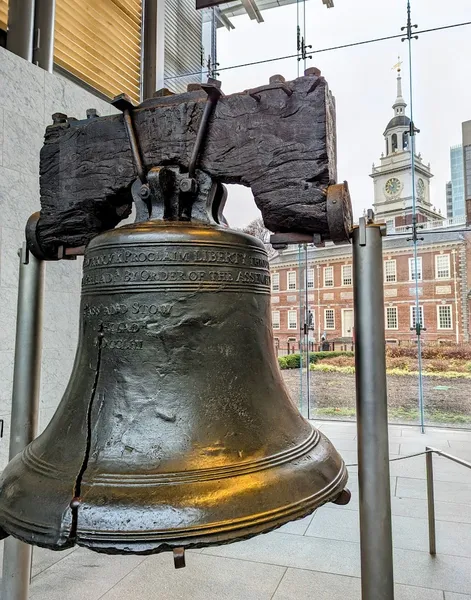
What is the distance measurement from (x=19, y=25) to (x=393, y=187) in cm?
527

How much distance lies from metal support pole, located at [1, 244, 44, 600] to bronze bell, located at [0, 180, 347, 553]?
1.77 feet

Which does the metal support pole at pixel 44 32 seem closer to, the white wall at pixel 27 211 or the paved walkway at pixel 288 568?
the white wall at pixel 27 211

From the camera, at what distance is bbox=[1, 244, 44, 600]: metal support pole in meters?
1.57

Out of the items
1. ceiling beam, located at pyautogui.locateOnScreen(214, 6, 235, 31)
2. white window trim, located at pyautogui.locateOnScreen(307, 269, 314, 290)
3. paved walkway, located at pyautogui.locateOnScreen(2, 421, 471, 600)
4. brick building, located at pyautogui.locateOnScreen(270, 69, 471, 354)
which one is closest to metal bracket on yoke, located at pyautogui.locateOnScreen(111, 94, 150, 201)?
paved walkway, located at pyautogui.locateOnScreen(2, 421, 471, 600)

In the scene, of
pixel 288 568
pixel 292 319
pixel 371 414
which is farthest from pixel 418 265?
pixel 371 414

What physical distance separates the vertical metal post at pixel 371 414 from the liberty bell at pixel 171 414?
5.4 inches

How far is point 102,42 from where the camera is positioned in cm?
331

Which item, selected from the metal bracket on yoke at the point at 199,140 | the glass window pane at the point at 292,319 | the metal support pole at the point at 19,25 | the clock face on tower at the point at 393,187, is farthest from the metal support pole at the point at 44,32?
the clock face on tower at the point at 393,187

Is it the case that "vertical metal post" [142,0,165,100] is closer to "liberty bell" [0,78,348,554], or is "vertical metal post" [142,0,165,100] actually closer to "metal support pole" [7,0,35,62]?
"metal support pole" [7,0,35,62]

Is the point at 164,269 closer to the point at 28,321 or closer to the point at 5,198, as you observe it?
the point at 28,321

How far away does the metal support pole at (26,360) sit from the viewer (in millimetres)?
1566

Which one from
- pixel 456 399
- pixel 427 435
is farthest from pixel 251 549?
pixel 456 399

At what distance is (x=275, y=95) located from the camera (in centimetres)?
115

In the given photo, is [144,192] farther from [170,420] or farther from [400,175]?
[400,175]
